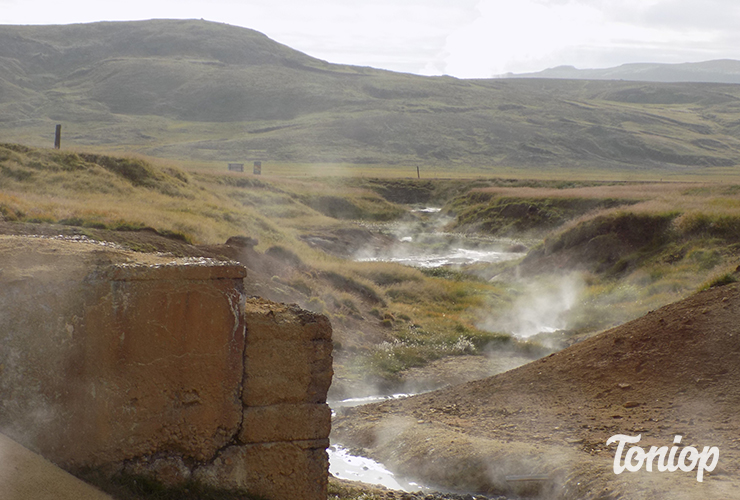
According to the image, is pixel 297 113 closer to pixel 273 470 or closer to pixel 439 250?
pixel 439 250

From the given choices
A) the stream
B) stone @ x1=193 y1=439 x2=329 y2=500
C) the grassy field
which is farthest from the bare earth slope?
the stream

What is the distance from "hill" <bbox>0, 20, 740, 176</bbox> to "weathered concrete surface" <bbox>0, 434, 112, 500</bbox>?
239 ft

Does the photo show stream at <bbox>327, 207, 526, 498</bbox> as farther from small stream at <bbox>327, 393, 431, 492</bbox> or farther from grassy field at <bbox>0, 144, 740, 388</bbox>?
small stream at <bbox>327, 393, 431, 492</bbox>

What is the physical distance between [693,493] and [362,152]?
309ft

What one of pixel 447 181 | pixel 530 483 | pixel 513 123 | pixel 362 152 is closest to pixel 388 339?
pixel 530 483

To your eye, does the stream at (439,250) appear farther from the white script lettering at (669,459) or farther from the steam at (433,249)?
the white script lettering at (669,459)

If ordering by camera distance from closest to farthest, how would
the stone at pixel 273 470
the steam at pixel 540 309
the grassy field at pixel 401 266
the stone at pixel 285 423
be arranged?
the stone at pixel 273 470, the stone at pixel 285 423, the grassy field at pixel 401 266, the steam at pixel 540 309

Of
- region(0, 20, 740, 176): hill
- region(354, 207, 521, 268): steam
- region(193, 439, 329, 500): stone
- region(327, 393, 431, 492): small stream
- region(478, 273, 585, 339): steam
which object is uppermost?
region(0, 20, 740, 176): hill

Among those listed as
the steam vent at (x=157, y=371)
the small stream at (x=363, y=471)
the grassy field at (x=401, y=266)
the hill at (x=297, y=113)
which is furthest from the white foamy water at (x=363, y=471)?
the hill at (x=297, y=113)

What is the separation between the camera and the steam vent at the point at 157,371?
5.03m

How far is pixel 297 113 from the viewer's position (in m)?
130

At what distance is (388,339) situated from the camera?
1786 cm

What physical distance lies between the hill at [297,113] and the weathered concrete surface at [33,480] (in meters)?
72.9

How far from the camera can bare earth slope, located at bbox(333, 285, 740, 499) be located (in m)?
7.93
